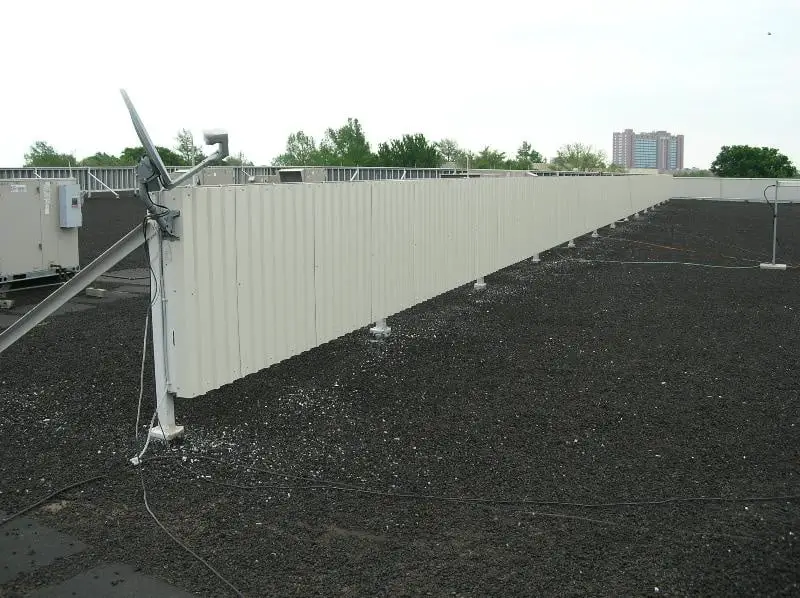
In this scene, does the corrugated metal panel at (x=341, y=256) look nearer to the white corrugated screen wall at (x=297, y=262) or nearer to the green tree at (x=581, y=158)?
the white corrugated screen wall at (x=297, y=262)

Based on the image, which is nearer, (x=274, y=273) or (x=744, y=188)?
(x=274, y=273)

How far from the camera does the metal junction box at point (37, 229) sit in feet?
43.9

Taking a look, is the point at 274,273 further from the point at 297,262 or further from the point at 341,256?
the point at 341,256

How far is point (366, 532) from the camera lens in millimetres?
4703

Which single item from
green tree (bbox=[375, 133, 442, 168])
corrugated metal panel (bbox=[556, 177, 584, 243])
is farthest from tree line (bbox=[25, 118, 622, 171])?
corrugated metal panel (bbox=[556, 177, 584, 243])

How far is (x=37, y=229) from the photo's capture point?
547 inches

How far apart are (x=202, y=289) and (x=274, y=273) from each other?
0.98 m

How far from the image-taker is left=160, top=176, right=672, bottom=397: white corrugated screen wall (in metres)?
5.94

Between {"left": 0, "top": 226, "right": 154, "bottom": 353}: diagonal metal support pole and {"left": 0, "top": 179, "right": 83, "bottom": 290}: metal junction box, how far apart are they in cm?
806

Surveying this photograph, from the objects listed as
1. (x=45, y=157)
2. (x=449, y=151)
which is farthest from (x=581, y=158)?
(x=45, y=157)

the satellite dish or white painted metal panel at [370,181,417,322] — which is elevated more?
the satellite dish

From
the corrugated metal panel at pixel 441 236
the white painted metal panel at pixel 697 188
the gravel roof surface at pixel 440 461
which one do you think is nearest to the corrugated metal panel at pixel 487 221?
the corrugated metal panel at pixel 441 236

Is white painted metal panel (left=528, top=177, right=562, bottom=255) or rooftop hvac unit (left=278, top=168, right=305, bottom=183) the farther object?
white painted metal panel (left=528, top=177, right=562, bottom=255)

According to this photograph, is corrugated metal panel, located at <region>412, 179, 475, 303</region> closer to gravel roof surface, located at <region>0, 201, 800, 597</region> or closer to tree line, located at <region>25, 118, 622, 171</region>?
gravel roof surface, located at <region>0, 201, 800, 597</region>
